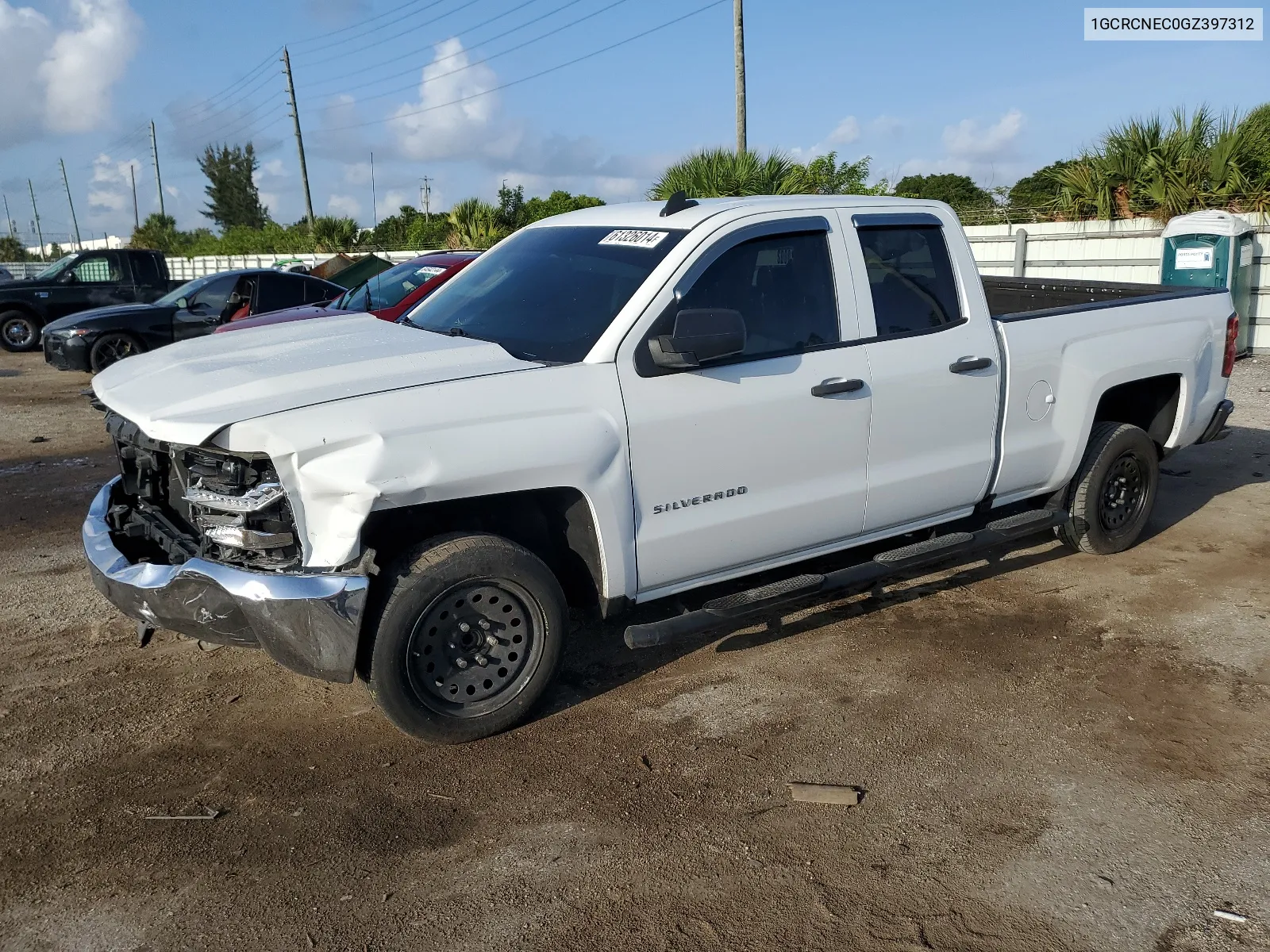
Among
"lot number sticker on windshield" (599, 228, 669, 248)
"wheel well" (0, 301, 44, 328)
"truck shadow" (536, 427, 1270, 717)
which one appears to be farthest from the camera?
"wheel well" (0, 301, 44, 328)

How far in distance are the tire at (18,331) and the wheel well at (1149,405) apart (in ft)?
54.1

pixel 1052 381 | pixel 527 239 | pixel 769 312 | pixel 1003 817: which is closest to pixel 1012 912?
pixel 1003 817

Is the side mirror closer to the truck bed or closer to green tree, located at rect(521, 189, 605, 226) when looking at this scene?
the truck bed

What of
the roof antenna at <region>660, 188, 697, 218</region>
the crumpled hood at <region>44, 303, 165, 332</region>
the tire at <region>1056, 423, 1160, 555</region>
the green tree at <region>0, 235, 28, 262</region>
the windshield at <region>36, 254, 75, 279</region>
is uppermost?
the green tree at <region>0, 235, 28, 262</region>

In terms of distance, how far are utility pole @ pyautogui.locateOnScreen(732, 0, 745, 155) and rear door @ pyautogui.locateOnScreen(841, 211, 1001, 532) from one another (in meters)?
15.5

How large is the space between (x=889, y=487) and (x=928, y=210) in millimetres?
1387

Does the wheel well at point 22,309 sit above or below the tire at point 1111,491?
above

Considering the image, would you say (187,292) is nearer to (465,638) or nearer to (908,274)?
(908,274)

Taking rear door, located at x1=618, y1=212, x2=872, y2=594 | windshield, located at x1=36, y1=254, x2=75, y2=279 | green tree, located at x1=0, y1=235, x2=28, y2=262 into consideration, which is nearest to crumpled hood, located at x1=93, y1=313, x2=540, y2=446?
rear door, located at x1=618, y1=212, x2=872, y2=594

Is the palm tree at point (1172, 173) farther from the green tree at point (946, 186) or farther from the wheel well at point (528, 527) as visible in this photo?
the green tree at point (946, 186)

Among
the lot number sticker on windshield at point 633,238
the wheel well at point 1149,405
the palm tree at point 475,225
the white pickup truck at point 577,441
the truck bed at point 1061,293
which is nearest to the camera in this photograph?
the white pickup truck at point 577,441

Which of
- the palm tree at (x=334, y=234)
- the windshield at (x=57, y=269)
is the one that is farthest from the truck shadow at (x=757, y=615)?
the palm tree at (x=334, y=234)

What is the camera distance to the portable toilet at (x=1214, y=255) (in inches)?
523

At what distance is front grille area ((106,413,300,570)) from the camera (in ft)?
11.6
